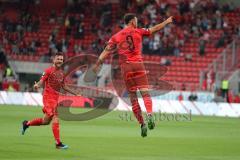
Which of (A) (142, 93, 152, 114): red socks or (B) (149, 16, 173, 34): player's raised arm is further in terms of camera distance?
(B) (149, 16, 173, 34): player's raised arm

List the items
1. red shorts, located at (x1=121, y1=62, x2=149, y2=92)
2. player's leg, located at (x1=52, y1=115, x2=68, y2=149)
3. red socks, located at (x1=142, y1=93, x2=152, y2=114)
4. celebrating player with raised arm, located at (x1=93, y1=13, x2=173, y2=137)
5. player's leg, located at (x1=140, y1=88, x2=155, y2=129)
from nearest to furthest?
player's leg, located at (x1=140, y1=88, x2=155, y2=129) < player's leg, located at (x1=52, y1=115, x2=68, y2=149) < red socks, located at (x1=142, y1=93, x2=152, y2=114) < celebrating player with raised arm, located at (x1=93, y1=13, x2=173, y2=137) < red shorts, located at (x1=121, y1=62, x2=149, y2=92)

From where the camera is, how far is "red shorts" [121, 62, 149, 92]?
58.3 feet

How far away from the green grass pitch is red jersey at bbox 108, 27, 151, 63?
225 cm

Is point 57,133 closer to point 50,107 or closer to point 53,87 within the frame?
point 50,107

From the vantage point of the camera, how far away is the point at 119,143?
19219 millimetres

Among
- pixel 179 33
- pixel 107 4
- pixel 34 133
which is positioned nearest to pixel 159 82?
pixel 179 33

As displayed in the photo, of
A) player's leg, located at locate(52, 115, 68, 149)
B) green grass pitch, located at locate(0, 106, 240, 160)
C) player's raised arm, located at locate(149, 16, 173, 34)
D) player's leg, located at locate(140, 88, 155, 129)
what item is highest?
player's raised arm, located at locate(149, 16, 173, 34)

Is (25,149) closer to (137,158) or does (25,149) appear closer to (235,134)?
(137,158)

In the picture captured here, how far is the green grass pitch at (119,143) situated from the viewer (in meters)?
15.8

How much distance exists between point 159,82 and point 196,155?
83.3 ft

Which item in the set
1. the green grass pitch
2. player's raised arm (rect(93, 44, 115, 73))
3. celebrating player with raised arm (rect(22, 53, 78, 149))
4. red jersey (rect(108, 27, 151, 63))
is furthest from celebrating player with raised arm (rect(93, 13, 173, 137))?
celebrating player with raised arm (rect(22, 53, 78, 149))

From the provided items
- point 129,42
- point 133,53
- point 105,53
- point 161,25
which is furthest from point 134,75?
point 105,53

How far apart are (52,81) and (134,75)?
212cm

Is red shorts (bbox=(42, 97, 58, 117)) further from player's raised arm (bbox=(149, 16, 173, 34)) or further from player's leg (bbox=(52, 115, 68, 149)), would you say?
player's raised arm (bbox=(149, 16, 173, 34))
